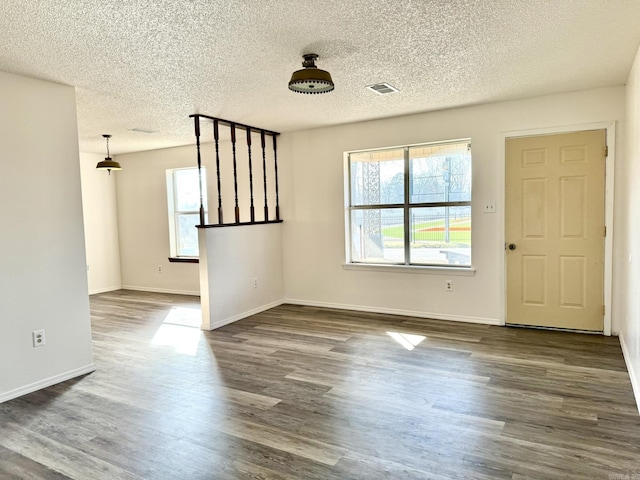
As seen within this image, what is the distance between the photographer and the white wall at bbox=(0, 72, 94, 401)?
3.10 m

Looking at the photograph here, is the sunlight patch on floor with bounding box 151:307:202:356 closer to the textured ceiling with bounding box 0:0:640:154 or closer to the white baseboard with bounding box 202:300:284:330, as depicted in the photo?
the white baseboard with bounding box 202:300:284:330

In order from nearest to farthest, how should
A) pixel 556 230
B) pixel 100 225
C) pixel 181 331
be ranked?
pixel 556 230
pixel 181 331
pixel 100 225

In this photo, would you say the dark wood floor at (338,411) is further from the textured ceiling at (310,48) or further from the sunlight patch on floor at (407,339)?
the textured ceiling at (310,48)

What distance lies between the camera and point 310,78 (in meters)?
2.88

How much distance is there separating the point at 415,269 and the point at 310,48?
301 centimetres

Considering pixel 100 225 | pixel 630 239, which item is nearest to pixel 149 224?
pixel 100 225

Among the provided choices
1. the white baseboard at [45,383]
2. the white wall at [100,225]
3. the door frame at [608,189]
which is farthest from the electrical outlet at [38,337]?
the door frame at [608,189]

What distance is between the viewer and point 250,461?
2.21m

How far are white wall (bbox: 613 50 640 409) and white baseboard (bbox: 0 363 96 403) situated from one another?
4.07 m

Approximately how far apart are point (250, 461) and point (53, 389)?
6.50 feet

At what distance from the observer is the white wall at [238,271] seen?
4.84 m

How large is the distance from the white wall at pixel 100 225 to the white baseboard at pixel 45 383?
416 cm

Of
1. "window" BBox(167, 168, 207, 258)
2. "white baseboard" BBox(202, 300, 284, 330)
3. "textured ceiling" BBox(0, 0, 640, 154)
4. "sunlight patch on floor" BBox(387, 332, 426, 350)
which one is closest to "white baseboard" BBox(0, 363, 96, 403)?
"white baseboard" BBox(202, 300, 284, 330)

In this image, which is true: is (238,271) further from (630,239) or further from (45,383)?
(630,239)
